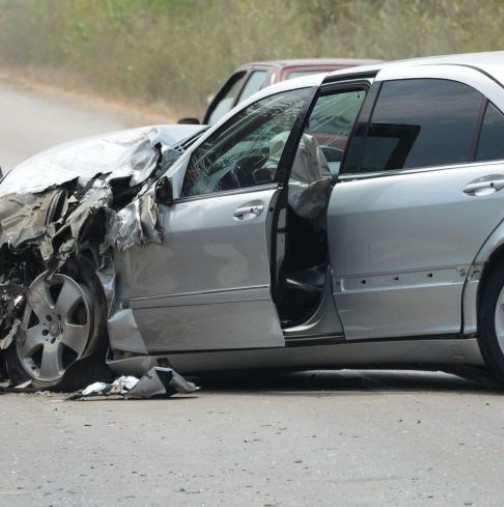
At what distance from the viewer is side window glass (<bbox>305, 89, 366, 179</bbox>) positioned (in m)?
8.97

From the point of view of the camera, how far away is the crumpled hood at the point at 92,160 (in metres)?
9.62

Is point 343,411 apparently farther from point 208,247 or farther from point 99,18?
point 99,18

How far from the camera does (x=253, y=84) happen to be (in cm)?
1580

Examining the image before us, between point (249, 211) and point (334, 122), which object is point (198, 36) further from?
point (249, 211)

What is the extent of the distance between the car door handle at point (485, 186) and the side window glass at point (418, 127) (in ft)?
0.63

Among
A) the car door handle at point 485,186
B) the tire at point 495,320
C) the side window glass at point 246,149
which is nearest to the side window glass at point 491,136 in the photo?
the car door handle at point 485,186

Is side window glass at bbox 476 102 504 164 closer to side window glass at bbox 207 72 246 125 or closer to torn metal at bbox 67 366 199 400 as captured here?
torn metal at bbox 67 366 199 400

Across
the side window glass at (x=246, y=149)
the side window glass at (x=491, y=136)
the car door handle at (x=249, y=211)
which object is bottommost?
the car door handle at (x=249, y=211)

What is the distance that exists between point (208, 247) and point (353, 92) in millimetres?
1160

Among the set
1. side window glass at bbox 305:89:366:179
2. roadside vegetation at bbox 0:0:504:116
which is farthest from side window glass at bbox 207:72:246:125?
roadside vegetation at bbox 0:0:504:116

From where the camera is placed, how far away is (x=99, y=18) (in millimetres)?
39688

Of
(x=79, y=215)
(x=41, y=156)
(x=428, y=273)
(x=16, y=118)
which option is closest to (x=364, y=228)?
(x=428, y=273)

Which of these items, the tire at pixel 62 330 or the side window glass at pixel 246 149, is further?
the tire at pixel 62 330

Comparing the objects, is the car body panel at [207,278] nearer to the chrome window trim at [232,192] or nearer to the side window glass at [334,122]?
the chrome window trim at [232,192]
